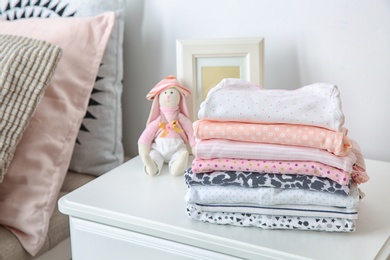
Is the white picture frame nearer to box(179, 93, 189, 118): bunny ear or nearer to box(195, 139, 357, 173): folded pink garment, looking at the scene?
box(179, 93, 189, 118): bunny ear

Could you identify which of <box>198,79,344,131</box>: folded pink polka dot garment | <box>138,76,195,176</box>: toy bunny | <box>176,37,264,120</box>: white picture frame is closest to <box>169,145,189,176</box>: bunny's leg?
<box>138,76,195,176</box>: toy bunny

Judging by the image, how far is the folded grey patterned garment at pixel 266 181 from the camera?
77cm

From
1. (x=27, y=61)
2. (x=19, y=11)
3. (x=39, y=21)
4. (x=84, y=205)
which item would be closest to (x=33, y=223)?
(x=84, y=205)

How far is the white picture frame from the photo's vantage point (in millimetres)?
1071

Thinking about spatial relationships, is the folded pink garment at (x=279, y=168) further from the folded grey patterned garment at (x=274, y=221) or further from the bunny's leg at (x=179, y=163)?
the bunny's leg at (x=179, y=163)

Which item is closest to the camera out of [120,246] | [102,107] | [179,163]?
[120,246]

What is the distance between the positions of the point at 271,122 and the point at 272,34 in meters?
0.41

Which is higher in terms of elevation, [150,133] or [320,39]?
[320,39]

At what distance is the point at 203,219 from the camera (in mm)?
835

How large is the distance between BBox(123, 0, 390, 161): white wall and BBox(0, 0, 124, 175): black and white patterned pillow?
124mm

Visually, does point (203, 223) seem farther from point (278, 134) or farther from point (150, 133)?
point (150, 133)

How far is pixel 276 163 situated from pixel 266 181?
0.03 meters

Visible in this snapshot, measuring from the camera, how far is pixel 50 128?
1.08 metres

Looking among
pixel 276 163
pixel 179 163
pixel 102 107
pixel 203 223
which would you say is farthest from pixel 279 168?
pixel 102 107
